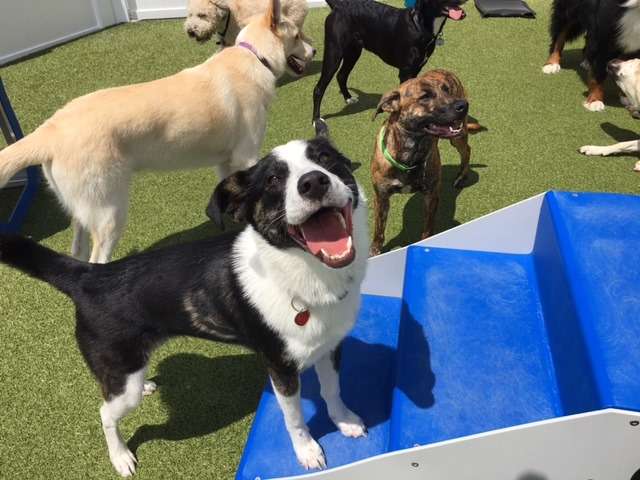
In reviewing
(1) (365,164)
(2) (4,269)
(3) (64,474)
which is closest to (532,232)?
(1) (365,164)

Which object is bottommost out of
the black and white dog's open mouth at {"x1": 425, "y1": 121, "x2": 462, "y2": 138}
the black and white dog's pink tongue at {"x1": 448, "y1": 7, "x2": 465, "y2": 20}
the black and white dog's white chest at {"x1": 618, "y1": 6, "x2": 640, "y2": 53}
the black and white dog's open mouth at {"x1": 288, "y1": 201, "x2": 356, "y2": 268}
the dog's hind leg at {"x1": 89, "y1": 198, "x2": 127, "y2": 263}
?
the dog's hind leg at {"x1": 89, "y1": 198, "x2": 127, "y2": 263}

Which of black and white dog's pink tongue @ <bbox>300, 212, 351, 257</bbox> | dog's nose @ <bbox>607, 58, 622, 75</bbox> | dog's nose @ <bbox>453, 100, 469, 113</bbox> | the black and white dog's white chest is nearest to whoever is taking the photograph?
black and white dog's pink tongue @ <bbox>300, 212, 351, 257</bbox>

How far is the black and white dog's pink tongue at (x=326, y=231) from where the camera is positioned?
6.20ft

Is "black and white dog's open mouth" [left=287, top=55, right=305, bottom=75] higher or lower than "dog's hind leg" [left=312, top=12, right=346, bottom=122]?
higher

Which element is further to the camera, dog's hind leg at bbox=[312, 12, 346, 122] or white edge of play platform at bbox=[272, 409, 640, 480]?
dog's hind leg at bbox=[312, 12, 346, 122]

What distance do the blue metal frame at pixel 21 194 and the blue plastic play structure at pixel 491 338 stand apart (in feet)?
10.3

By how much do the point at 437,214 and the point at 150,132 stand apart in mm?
2548

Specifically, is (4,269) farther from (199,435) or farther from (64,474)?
(199,435)

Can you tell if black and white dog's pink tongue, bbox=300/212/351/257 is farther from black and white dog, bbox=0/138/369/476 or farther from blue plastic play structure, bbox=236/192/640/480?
blue plastic play structure, bbox=236/192/640/480

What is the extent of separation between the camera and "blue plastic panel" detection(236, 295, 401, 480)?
2.49m

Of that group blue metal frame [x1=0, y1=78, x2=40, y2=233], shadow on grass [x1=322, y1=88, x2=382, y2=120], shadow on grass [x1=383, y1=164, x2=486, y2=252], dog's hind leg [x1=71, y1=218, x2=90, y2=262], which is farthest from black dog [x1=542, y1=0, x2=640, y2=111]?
blue metal frame [x1=0, y1=78, x2=40, y2=233]

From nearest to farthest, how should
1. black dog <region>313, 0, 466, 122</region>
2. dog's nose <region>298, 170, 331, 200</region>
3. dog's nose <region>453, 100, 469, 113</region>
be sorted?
dog's nose <region>298, 170, 331, 200</region> → dog's nose <region>453, 100, 469, 113</region> → black dog <region>313, 0, 466, 122</region>

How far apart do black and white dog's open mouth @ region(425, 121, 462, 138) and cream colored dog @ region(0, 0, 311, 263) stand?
1.44 metres

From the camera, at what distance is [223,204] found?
2.12m
